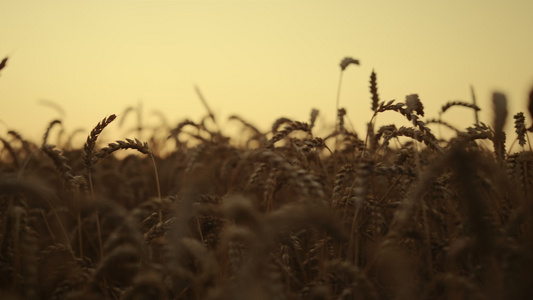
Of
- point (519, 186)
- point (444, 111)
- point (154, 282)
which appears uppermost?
point (444, 111)

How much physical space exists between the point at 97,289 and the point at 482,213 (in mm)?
1520

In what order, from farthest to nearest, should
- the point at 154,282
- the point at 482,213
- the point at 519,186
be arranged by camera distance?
the point at 519,186, the point at 154,282, the point at 482,213

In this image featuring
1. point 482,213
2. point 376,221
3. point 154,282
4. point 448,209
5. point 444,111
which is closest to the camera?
point 482,213

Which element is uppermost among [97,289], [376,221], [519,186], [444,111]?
[444,111]

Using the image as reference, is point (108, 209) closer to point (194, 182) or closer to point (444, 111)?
point (194, 182)

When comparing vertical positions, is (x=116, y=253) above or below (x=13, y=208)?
below

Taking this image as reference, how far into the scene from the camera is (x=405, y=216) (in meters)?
1.07

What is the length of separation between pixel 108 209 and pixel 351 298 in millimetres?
750

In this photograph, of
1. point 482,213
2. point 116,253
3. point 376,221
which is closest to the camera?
point 482,213

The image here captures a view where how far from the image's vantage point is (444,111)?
93.7 inches

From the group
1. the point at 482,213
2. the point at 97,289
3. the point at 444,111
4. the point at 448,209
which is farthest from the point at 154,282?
the point at 444,111

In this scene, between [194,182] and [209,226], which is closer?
[194,182]

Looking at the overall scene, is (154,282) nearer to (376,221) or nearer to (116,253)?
(116,253)

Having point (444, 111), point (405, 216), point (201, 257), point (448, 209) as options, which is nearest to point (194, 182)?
point (201, 257)
